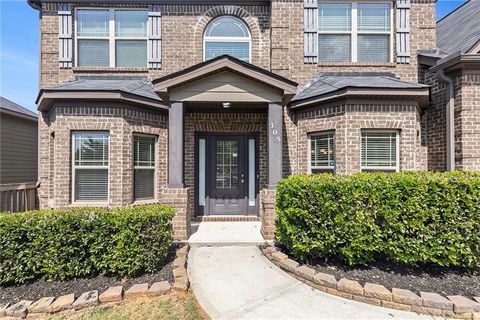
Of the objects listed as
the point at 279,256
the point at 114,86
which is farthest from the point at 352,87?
the point at 114,86

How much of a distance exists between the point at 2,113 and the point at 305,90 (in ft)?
30.8

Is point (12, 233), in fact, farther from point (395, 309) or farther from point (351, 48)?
point (351, 48)

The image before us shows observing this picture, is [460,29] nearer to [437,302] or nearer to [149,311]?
[437,302]

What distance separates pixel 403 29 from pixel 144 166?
7.97 meters

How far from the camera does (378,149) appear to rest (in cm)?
552

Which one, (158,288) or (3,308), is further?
(158,288)

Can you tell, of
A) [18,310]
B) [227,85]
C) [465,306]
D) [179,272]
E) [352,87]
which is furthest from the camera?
[352,87]

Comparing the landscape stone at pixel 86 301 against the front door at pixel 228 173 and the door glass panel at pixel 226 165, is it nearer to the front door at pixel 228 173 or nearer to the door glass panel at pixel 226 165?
the front door at pixel 228 173

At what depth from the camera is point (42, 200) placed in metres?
6.71

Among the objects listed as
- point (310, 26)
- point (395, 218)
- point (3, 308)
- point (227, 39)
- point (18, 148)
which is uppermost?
point (310, 26)

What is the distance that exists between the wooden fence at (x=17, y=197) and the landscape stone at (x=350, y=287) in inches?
304

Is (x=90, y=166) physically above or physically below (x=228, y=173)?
above

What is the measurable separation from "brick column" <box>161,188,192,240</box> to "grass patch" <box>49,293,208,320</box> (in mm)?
1802

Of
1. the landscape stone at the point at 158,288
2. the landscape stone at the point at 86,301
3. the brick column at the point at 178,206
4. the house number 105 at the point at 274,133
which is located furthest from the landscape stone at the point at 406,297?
the landscape stone at the point at 86,301
